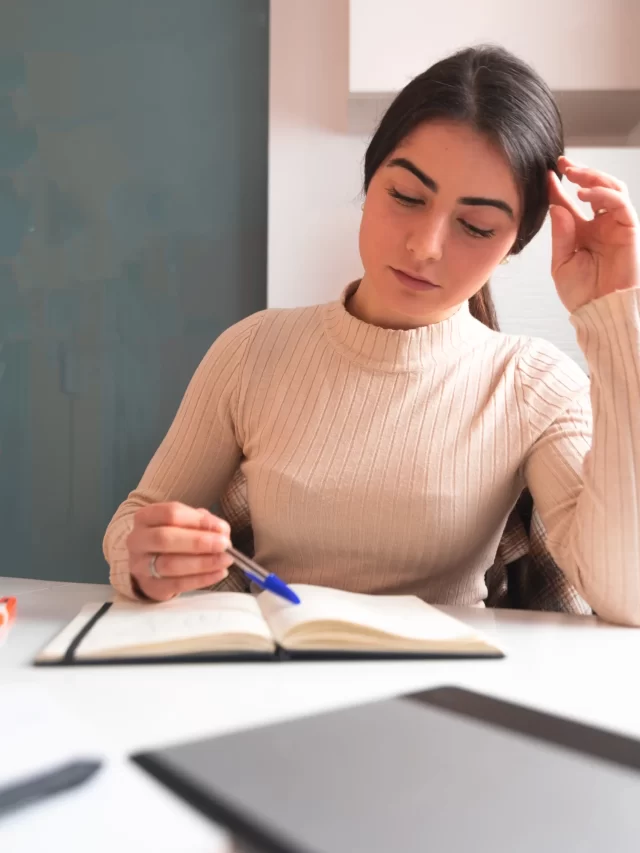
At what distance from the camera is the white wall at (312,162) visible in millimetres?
1729

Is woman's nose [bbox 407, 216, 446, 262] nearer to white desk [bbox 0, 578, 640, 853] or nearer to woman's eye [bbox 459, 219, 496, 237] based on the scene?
woman's eye [bbox 459, 219, 496, 237]

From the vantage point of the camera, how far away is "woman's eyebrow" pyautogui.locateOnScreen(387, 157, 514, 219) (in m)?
0.98

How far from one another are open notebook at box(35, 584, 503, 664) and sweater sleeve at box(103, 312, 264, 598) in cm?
34

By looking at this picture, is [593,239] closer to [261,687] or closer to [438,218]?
[438,218]

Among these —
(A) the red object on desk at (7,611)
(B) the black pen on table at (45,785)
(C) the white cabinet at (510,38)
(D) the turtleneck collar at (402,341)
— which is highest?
(C) the white cabinet at (510,38)

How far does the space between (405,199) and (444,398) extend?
0.27m

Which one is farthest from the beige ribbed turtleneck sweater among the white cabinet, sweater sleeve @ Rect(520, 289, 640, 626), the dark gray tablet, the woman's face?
the white cabinet

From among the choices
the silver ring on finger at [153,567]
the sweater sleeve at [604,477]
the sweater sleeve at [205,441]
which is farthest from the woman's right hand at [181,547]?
the sweater sleeve at [604,477]

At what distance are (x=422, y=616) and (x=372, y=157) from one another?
654 mm

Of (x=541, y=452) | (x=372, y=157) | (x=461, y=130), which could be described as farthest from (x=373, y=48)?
(x=541, y=452)

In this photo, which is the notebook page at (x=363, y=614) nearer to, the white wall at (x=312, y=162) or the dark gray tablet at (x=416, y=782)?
the dark gray tablet at (x=416, y=782)

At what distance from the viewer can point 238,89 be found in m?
1.81

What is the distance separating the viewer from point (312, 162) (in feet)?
5.71

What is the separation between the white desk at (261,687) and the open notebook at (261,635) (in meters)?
0.02
